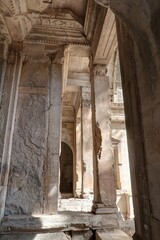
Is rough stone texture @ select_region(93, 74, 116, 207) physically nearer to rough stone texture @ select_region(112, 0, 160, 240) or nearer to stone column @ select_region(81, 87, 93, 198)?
rough stone texture @ select_region(112, 0, 160, 240)

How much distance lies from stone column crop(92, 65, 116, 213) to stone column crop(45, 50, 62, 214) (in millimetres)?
694

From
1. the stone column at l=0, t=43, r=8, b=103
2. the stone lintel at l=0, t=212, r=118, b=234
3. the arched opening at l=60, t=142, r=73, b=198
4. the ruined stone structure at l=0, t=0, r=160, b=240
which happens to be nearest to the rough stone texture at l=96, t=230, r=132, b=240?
the ruined stone structure at l=0, t=0, r=160, b=240

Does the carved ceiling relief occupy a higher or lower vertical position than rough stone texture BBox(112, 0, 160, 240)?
higher

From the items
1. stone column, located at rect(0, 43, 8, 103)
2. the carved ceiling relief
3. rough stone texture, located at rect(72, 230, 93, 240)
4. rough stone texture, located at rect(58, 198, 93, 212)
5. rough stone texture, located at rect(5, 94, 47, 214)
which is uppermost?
the carved ceiling relief

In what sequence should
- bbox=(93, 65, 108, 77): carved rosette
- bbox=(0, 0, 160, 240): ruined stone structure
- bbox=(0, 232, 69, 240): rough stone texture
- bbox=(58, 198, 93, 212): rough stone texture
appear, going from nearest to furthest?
bbox=(0, 0, 160, 240): ruined stone structure
bbox=(0, 232, 69, 240): rough stone texture
bbox=(93, 65, 108, 77): carved rosette
bbox=(58, 198, 93, 212): rough stone texture

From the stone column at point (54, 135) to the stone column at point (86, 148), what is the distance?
2876mm

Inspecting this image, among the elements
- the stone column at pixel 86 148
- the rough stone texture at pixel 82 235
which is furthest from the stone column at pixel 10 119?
the stone column at pixel 86 148

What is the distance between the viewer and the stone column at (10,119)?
312 centimetres

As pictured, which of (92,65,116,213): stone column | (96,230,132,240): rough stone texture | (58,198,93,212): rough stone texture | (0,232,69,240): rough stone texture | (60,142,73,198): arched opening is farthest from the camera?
(60,142,73,198): arched opening

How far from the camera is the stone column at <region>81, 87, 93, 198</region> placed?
6.32m

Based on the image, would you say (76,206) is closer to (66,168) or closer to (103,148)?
(103,148)

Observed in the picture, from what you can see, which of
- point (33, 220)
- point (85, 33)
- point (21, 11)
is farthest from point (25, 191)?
point (85, 33)

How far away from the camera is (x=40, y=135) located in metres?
3.55

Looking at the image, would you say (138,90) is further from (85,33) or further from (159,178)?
→ (85,33)
